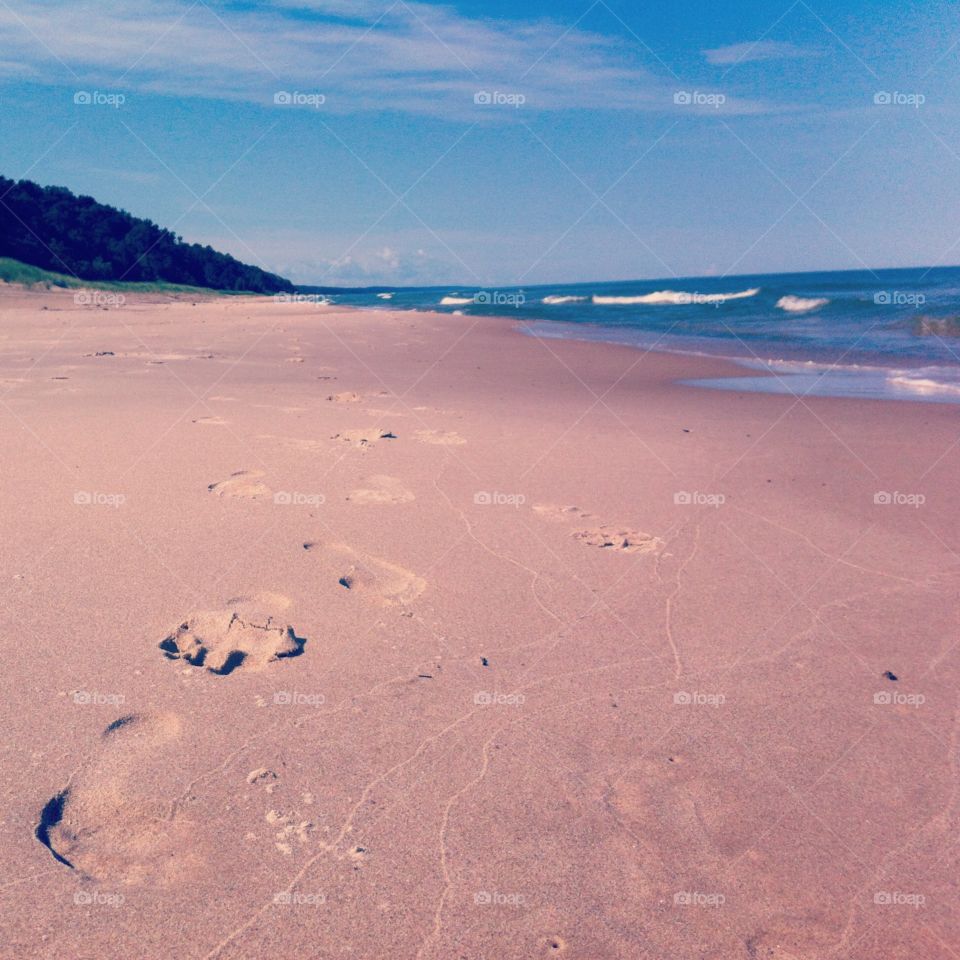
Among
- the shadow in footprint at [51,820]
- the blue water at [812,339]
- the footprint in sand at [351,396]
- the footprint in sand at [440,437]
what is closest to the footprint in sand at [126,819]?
the shadow in footprint at [51,820]

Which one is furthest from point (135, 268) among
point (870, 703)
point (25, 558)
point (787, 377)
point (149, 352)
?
point (870, 703)

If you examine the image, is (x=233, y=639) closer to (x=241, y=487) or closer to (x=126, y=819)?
(x=126, y=819)

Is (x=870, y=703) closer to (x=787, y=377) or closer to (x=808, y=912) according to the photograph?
(x=808, y=912)

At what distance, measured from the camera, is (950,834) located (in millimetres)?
1956

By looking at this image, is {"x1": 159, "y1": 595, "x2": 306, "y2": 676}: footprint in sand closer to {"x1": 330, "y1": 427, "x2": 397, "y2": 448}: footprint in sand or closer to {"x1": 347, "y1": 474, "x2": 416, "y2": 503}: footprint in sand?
{"x1": 347, "y1": 474, "x2": 416, "y2": 503}: footprint in sand

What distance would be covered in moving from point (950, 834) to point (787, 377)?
9.68 metres

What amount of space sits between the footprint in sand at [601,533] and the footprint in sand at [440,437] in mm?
1505

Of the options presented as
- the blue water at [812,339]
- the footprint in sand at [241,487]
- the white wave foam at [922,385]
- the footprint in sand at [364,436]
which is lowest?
the blue water at [812,339]

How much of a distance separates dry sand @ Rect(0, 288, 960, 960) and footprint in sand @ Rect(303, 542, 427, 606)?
18 millimetres

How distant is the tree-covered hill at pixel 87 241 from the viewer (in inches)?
1143

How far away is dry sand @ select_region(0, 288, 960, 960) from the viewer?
1.68 meters

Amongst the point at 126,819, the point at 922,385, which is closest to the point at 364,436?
the point at 126,819

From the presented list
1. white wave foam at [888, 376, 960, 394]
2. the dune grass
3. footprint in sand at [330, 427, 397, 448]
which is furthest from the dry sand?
the dune grass

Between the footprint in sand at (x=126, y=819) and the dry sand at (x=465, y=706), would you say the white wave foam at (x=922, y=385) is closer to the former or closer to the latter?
the dry sand at (x=465, y=706)
